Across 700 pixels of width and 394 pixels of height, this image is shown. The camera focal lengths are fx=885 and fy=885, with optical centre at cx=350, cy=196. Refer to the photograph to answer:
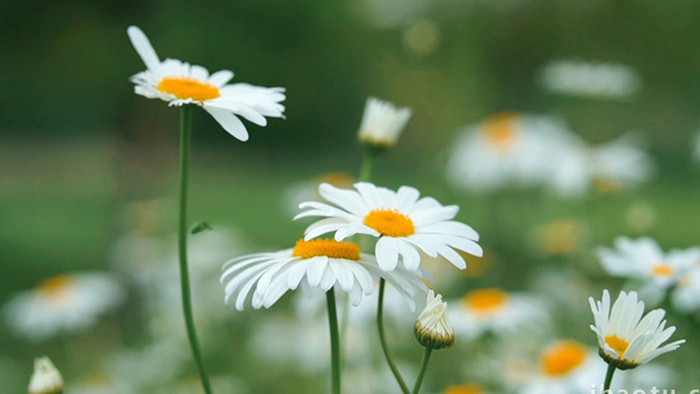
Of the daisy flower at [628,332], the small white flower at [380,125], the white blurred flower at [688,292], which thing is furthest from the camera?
the small white flower at [380,125]

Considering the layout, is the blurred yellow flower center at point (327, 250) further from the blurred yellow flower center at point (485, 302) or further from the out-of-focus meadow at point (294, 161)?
the blurred yellow flower center at point (485, 302)

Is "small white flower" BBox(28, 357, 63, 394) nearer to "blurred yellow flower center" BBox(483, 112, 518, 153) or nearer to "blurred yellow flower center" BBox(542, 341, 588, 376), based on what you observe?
"blurred yellow flower center" BBox(542, 341, 588, 376)

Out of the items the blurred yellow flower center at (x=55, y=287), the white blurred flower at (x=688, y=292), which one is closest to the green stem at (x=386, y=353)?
the white blurred flower at (x=688, y=292)

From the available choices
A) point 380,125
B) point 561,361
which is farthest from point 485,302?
point 380,125

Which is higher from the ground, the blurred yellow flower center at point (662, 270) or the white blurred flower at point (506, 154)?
the white blurred flower at point (506, 154)

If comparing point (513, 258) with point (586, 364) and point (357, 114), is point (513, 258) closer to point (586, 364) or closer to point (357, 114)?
point (586, 364)

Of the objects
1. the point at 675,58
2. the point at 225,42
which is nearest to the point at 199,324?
the point at 225,42

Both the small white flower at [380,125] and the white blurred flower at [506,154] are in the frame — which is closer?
the small white flower at [380,125]
